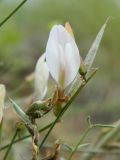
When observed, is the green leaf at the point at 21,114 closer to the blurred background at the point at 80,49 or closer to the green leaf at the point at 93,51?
the green leaf at the point at 93,51

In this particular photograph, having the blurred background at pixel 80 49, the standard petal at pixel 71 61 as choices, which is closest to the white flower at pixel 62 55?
the standard petal at pixel 71 61

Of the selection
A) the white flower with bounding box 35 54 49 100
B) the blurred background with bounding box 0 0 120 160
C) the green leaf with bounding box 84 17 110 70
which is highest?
the green leaf with bounding box 84 17 110 70

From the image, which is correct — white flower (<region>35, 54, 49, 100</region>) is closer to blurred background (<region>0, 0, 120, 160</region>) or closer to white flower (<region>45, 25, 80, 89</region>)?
white flower (<region>45, 25, 80, 89</region>)

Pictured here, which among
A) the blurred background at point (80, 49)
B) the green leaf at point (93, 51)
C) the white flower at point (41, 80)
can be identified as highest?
the green leaf at point (93, 51)

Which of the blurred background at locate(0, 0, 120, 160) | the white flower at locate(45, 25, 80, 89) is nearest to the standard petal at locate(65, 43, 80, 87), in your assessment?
the white flower at locate(45, 25, 80, 89)

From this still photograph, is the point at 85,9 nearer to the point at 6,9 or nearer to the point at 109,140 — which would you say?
the point at 6,9

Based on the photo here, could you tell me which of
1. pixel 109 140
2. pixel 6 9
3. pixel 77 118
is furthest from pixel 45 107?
pixel 77 118

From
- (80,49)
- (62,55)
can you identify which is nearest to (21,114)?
(62,55)

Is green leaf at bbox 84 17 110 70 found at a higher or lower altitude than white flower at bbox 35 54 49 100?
higher
